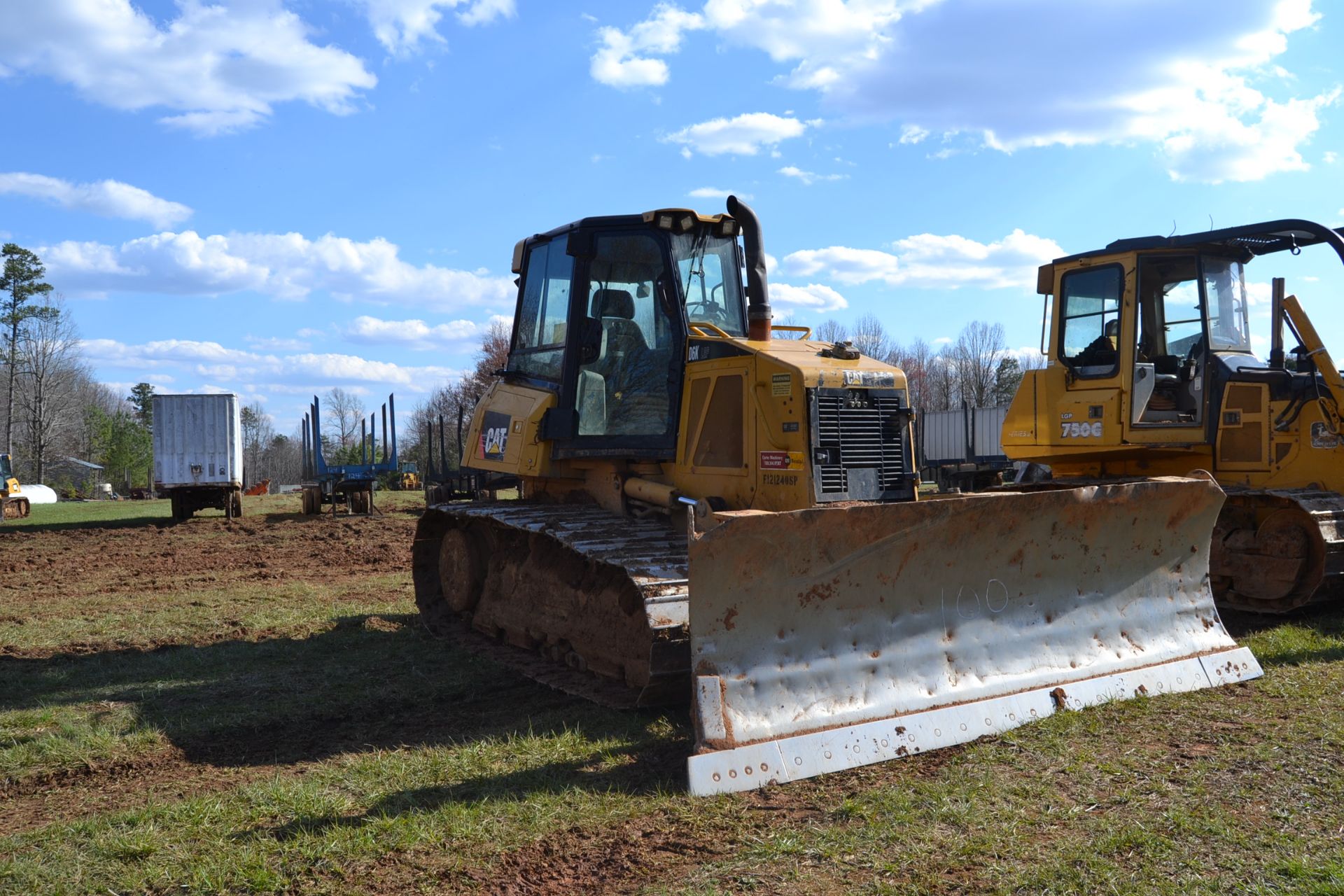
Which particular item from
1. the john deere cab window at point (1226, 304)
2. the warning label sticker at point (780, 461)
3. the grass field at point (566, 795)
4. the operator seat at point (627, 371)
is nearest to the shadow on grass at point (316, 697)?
the grass field at point (566, 795)

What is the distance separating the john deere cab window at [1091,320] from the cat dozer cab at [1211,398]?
0.04ft

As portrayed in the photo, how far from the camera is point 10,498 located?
29078mm

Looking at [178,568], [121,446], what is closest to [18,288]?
[121,446]

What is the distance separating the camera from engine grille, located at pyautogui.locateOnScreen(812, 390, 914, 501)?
6.52m

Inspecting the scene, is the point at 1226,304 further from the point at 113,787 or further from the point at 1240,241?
the point at 113,787

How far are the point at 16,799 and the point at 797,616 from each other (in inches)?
151

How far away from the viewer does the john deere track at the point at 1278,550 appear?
7934 millimetres

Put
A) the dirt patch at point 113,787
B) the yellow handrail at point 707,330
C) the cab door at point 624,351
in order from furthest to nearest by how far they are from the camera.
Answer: the cab door at point 624,351 < the yellow handrail at point 707,330 < the dirt patch at point 113,787

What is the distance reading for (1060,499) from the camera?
6.01m

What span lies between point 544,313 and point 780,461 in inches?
106

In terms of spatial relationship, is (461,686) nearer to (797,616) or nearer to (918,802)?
(797,616)

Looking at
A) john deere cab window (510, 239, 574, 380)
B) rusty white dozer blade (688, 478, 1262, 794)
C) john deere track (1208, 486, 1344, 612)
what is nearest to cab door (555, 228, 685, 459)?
john deere cab window (510, 239, 574, 380)

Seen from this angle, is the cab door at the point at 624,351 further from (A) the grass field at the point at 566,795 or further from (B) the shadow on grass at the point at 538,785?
(B) the shadow on grass at the point at 538,785

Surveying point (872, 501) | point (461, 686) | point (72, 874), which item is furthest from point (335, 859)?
point (872, 501)
